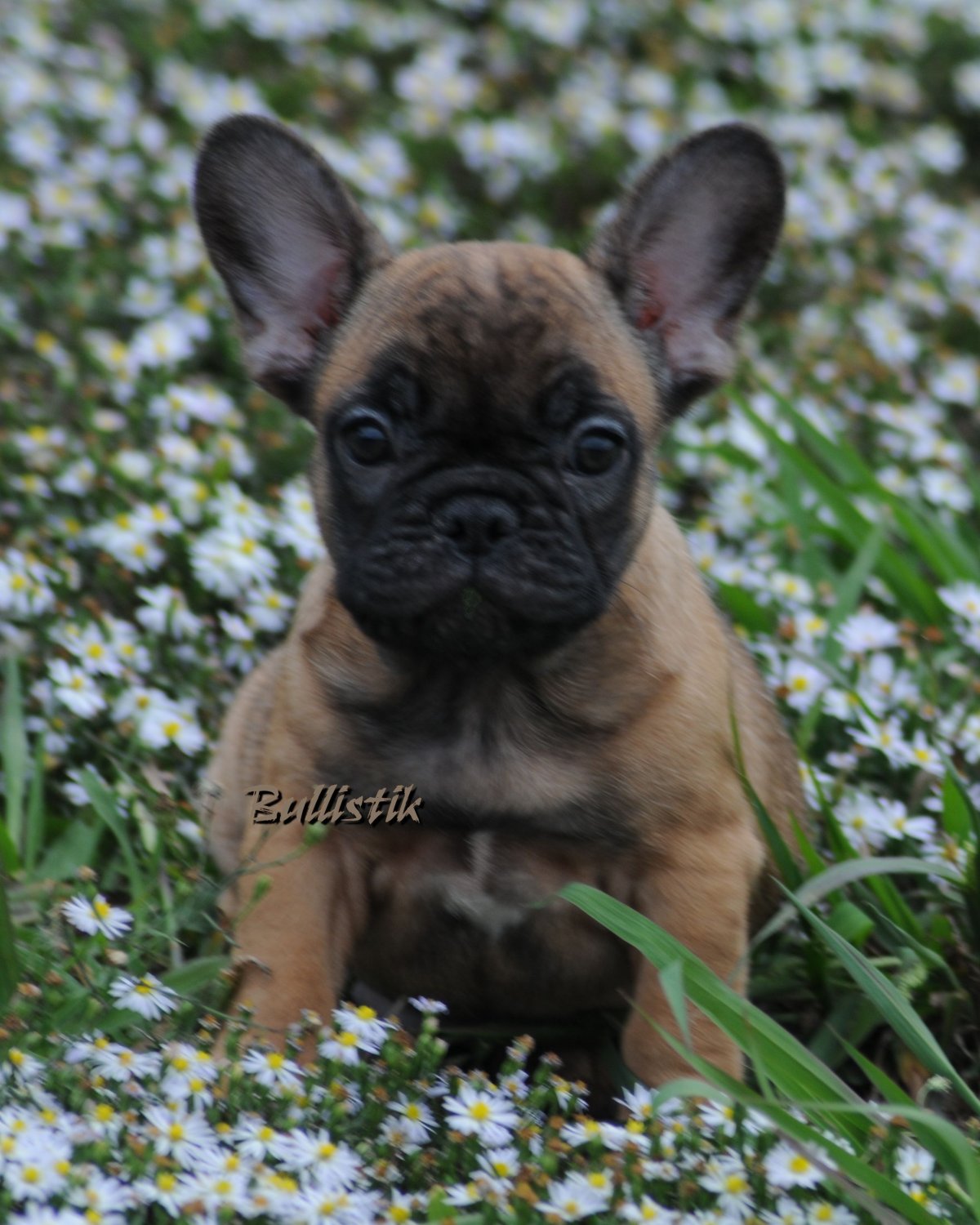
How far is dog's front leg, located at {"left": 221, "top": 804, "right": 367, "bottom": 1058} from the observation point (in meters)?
3.54

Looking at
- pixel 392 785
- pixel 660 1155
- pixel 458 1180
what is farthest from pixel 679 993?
pixel 392 785

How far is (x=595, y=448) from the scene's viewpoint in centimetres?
347

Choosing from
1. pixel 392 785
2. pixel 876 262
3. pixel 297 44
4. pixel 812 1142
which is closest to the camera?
pixel 812 1142

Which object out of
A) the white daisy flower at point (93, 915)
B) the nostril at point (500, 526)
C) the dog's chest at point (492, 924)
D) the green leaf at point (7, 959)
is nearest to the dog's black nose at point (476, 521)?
the nostril at point (500, 526)

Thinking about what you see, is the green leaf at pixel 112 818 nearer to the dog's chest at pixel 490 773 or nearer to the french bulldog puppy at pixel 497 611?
the french bulldog puppy at pixel 497 611

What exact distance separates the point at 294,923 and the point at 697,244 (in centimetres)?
166

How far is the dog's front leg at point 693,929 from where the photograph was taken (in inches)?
139

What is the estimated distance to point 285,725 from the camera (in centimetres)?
377

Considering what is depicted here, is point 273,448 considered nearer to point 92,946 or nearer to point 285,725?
point 285,725

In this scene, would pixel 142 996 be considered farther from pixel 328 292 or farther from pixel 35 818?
pixel 328 292

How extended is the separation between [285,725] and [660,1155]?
47.9 inches

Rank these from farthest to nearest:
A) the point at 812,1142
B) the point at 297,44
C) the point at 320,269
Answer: the point at 297,44 → the point at 320,269 → the point at 812,1142

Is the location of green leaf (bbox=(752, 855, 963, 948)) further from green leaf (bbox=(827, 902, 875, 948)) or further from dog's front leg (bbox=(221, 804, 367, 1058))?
dog's front leg (bbox=(221, 804, 367, 1058))

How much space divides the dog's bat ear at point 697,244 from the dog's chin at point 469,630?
73 centimetres
